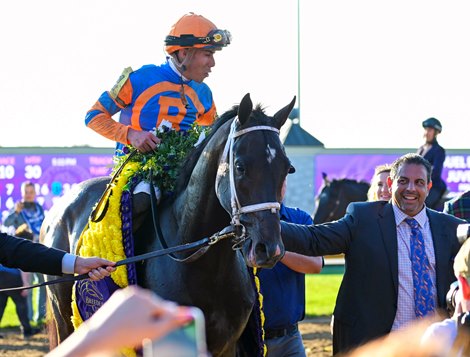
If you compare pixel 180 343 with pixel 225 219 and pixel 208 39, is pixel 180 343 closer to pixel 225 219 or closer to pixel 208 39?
pixel 225 219

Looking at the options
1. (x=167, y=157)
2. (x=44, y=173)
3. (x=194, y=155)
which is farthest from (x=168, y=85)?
(x=44, y=173)

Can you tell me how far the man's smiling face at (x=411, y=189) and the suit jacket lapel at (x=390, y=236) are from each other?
0.07 metres

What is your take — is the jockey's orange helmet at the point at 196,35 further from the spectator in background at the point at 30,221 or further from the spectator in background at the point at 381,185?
the spectator in background at the point at 30,221

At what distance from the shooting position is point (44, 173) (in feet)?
63.3

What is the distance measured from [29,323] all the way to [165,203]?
23.1 feet

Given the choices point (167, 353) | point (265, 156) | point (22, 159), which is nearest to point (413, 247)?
point (265, 156)

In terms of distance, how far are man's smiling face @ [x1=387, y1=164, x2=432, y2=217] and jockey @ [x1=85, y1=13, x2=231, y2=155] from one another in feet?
5.07

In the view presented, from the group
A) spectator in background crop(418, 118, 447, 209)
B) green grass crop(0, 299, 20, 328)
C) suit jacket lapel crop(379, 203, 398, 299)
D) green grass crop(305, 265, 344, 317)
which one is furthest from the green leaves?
spectator in background crop(418, 118, 447, 209)

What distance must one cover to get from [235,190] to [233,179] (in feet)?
0.21

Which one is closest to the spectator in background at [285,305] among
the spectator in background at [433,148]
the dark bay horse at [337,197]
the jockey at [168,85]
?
the jockey at [168,85]

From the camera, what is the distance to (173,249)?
482 cm

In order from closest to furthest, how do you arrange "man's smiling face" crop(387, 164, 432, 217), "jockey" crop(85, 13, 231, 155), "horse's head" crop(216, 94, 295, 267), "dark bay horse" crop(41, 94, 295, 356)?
"horse's head" crop(216, 94, 295, 267), "dark bay horse" crop(41, 94, 295, 356), "man's smiling face" crop(387, 164, 432, 217), "jockey" crop(85, 13, 231, 155)

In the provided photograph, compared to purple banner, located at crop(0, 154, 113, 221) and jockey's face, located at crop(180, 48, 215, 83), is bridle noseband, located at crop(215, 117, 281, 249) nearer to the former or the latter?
jockey's face, located at crop(180, 48, 215, 83)

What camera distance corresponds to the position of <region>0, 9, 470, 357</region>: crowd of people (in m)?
4.67
